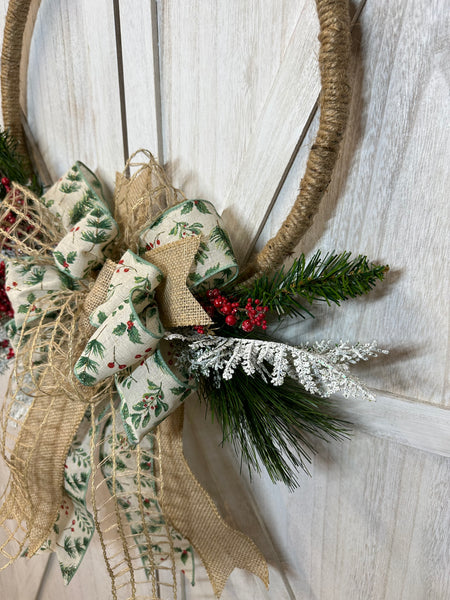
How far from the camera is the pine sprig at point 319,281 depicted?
46 cm

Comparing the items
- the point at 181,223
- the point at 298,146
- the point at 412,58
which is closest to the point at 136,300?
the point at 181,223

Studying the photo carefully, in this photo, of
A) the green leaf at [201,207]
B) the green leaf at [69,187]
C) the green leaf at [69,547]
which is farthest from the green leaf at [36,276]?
the green leaf at [69,547]

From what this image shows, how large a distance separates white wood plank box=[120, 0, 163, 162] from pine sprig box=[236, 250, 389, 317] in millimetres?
251

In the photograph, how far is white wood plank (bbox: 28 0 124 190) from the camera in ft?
2.04

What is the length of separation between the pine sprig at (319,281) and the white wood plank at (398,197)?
0.03 meters

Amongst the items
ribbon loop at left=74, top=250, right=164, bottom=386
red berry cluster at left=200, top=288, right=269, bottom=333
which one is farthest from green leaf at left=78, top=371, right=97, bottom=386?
red berry cluster at left=200, top=288, right=269, bottom=333

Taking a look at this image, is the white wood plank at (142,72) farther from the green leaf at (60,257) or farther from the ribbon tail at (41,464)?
the ribbon tail at (41,464)

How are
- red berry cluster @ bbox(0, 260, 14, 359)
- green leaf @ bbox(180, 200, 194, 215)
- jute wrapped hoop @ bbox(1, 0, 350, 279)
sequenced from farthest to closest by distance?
1. red berry cluster @ bbox(0, 260, 14, 359)
2. green leaf @ bbox(180, 200, 194, 215)
3. jute wrapped hoop @ bbox(1, 0, 350, 279)

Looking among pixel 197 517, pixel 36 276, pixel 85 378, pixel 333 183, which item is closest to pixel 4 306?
pixel 36 276

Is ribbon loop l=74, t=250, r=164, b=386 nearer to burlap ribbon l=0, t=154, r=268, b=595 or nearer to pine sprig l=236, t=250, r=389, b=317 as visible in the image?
burlap ribbon l=0, t=154, r=268, b=595

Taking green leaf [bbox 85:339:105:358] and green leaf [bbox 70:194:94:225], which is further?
green leaf [bbox 70:194:94:225]

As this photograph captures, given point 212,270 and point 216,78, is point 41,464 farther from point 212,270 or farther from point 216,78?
point 216,78

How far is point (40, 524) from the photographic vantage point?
657mm

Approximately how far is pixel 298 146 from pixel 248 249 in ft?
0.44
